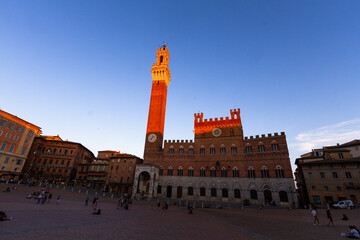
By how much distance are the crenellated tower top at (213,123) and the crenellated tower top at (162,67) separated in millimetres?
16626

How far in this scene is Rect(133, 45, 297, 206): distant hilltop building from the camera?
35000 millimetres

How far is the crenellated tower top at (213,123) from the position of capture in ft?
138

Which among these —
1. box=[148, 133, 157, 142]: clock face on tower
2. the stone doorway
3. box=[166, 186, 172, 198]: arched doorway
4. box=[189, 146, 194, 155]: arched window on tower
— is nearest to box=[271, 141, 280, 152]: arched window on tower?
the stone doorway

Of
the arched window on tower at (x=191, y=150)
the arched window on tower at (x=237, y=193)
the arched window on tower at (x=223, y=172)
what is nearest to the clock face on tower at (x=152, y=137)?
the arched window on tower at (x=191, y=150)

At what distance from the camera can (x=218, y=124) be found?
43.5 meters

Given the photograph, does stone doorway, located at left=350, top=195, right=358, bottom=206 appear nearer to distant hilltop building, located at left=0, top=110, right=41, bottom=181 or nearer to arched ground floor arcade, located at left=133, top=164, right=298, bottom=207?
arched ground floor arcade, located at left=133, top=164, right=298, bottom=207

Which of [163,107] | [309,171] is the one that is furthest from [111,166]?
[309,171]

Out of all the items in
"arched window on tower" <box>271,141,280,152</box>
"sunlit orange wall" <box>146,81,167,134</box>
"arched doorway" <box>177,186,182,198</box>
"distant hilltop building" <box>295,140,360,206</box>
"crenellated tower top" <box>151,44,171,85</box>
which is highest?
"crenellated tower top" <box>151,44,171,85</box>

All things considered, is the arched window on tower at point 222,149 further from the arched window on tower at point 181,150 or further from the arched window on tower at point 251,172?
the arched window on tower at point 181,150

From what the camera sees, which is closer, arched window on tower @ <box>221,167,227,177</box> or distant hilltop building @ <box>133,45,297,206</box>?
distant hilltop building @ <box>133,45,297,206</box>

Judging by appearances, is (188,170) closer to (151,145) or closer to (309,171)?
(151,145)

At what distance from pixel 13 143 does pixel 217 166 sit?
52.9 m

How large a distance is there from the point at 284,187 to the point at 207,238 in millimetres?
31130

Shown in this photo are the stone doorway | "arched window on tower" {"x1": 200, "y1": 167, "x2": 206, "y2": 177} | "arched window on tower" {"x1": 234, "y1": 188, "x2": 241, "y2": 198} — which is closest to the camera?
the stone doorway
